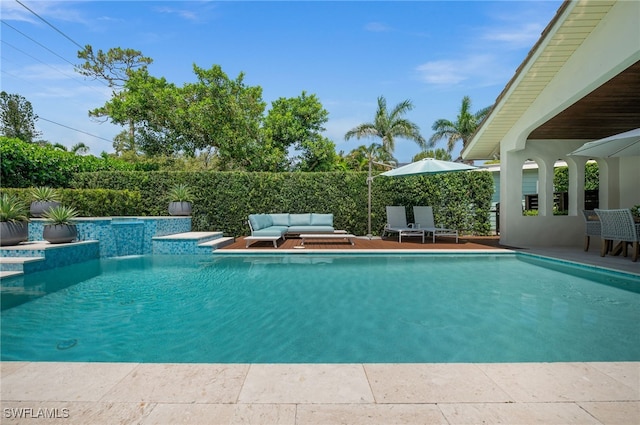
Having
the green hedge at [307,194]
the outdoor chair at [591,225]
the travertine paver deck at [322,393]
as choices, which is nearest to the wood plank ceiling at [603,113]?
the outdoor chair at [591,225]

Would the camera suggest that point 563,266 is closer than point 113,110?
Yes

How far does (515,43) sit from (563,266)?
19.5 ft

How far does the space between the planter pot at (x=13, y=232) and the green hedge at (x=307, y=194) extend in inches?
177

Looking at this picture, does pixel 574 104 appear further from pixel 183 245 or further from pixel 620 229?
pixel 183 245

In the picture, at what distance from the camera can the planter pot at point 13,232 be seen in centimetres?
760

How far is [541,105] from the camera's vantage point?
8484 millimetres

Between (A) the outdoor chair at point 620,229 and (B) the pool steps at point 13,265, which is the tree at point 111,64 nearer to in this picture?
(B) the pool steps at point 13,265

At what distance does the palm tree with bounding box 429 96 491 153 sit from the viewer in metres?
30.4

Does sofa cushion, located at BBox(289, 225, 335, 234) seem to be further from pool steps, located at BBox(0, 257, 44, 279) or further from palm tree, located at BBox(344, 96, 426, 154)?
palm tree, located at BBox(344, 96, 426, 154)

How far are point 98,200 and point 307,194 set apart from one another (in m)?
7.18

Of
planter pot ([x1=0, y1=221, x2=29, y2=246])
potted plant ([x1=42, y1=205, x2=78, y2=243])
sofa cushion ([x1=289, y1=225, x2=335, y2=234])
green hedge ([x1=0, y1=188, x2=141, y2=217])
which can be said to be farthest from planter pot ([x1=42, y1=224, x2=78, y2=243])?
sofa cushion ([x1=289, y1=225, x2=335, y2=234])

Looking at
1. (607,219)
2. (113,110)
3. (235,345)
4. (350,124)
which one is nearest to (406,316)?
(235,345)

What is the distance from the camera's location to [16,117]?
28219 millimetres

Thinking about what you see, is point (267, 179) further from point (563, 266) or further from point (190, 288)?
point (563, 266)
